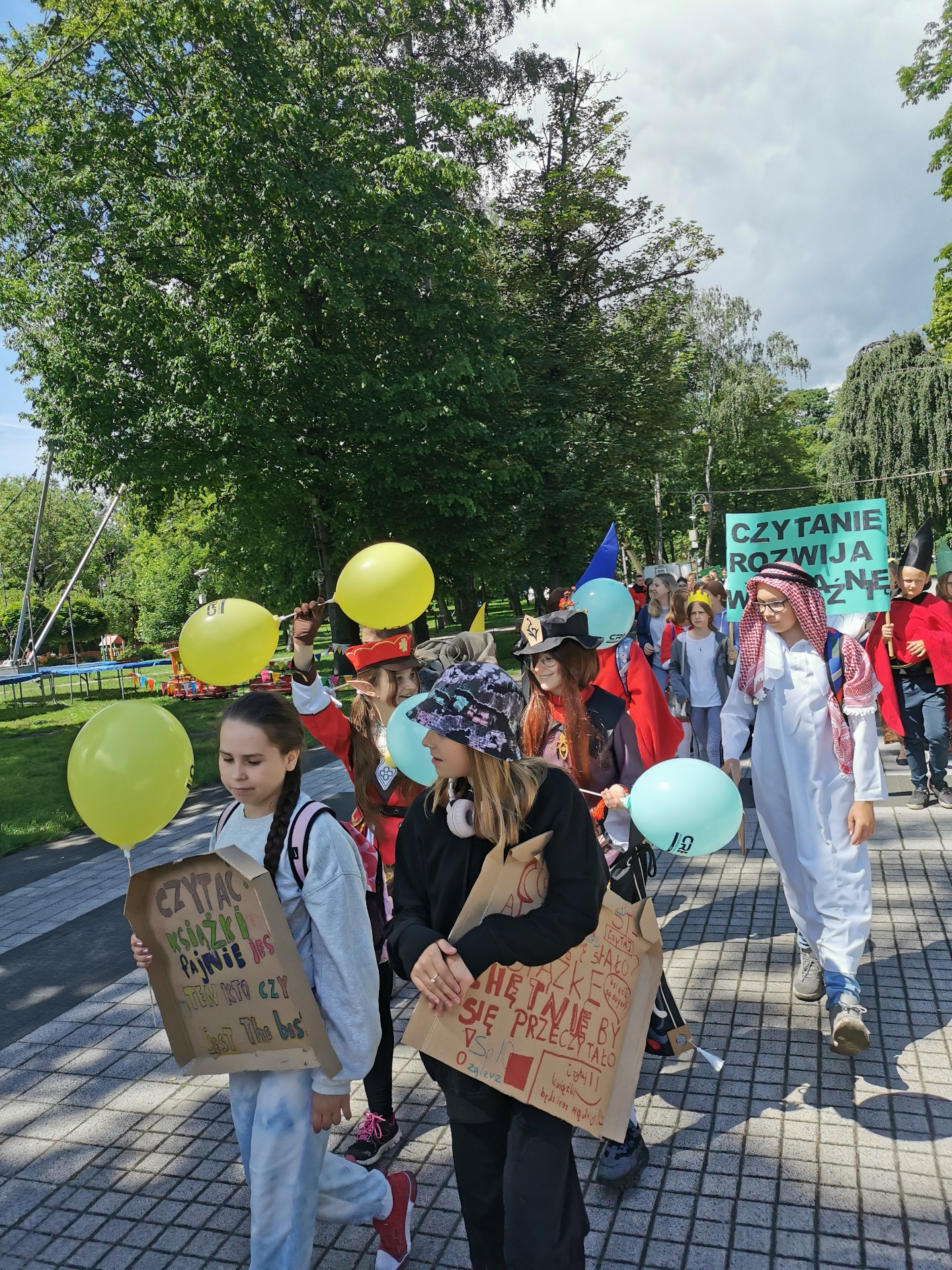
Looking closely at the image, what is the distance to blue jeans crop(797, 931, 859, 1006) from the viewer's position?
12.7 ft

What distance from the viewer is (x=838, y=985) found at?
3922 millimetres

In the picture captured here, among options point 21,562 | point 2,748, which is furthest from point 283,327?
point 21,562

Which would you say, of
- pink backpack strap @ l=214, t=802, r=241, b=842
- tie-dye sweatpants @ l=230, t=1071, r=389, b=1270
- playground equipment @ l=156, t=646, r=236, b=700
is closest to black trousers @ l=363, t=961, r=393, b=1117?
tie-dye sweatpants @ l=230, t=1071, r=389, b=1270

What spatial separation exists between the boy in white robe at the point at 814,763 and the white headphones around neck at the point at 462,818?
220 cm

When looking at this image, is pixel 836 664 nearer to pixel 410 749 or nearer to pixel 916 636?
pixel 410 749

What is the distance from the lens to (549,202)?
21.7 m

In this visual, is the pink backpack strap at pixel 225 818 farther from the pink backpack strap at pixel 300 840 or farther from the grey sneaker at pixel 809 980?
the grey sneaker at pixel 809 980

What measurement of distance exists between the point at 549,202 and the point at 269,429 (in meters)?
10.2

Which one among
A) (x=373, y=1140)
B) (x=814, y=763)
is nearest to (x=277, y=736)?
(x=373, y=1140)

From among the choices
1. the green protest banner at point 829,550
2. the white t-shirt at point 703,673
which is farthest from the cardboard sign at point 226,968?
the white t-shirt at point 703,673

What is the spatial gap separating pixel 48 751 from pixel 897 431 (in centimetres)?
2906

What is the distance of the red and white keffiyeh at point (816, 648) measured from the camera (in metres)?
4.03

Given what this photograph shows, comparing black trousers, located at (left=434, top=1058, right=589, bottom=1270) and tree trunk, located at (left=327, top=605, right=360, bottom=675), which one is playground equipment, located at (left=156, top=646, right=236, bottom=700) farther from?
black trousers, located at (left=434, top=1058, right=589, bottom=1270)

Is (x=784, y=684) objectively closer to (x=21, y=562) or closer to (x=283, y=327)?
(x=283, y=327)
